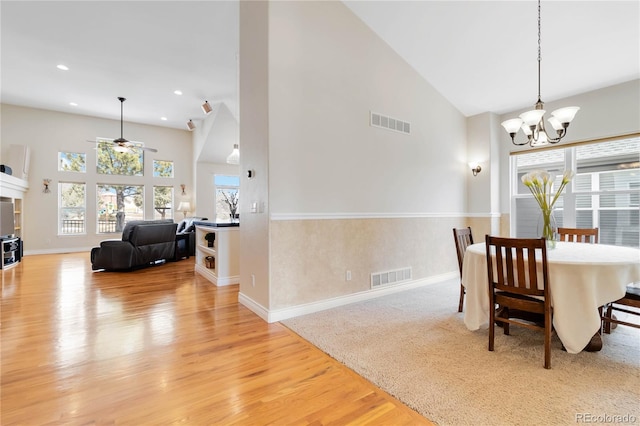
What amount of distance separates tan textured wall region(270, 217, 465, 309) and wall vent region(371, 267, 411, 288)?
0.07 m

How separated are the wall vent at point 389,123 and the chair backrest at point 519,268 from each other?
2242mm

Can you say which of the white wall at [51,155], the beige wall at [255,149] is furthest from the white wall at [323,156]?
the white wall at [51,155]

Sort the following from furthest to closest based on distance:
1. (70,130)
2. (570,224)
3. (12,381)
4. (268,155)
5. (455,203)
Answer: (70,130), (455,203), (570,224), (268,155), (12,381)

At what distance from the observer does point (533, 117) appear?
260 centimetres

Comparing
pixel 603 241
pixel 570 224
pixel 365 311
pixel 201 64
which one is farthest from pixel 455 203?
pixel 201 64

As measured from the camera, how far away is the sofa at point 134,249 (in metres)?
5.52

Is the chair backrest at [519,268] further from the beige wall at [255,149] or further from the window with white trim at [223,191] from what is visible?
the window with white trim at [223,191]

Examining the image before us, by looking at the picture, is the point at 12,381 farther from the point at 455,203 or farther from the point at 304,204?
the point at 455,203

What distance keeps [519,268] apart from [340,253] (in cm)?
185

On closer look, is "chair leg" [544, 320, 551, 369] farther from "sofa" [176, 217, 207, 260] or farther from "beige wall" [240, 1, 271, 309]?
"sofa" [176, 217, 207, 260]

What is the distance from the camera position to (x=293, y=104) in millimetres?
3207

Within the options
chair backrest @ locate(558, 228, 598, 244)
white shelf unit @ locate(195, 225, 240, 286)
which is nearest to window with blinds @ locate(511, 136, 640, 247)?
chair backrest @ locate(558, 228, 598, 244)

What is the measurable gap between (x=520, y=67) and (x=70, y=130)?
1096 cm
